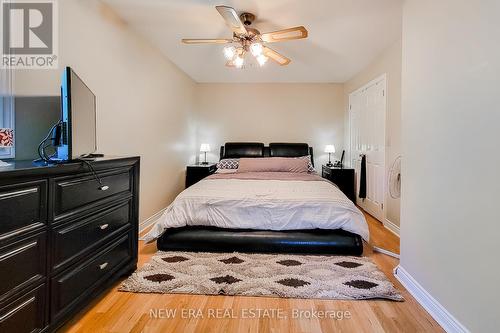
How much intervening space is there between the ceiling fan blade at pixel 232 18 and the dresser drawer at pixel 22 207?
1.68 m

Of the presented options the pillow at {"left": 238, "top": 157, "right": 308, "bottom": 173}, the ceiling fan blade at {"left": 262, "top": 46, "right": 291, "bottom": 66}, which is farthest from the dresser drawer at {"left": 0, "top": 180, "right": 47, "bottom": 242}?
the pillow at {"left": 238, "top": 157, "right": 308, "bottom": 173}

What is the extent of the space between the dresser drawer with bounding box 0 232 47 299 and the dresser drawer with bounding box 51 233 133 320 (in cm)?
14

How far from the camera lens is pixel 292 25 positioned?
2.91 m

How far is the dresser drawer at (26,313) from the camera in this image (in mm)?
1190

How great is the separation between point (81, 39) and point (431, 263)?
3155 mm

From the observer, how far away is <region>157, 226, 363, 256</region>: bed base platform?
2670 millimetres

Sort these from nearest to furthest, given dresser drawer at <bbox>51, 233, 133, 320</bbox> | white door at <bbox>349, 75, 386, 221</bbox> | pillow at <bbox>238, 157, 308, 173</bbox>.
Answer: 1. dresser drawer at <bbox>51, 233, 133, 320</bbox>
2. white door at <bbox>349, 75, 386, 221</bbox>
3. pillow at <bbox>238, 157, 308, 173</bbox>

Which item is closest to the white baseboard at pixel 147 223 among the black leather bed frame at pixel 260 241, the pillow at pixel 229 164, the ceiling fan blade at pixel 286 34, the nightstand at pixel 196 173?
the black leather bed frame at pixel 260 241

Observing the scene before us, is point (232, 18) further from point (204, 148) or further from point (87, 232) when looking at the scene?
point (204, 148)

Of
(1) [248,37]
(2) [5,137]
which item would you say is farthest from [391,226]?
(2) [5,137]

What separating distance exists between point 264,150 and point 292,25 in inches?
107

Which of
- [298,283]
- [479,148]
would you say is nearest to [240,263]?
[298,283]

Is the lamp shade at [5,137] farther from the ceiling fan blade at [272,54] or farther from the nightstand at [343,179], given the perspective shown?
the nightstand at [343,179]

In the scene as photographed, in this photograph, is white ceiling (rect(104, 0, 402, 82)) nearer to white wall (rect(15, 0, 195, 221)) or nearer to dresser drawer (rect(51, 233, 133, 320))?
white wall (rect(15, 0, 195, 221))
